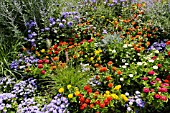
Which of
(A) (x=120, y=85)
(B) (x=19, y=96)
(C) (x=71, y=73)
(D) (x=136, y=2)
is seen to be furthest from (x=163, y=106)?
(D) (x=136, y=2)

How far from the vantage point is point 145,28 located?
15.6 ft

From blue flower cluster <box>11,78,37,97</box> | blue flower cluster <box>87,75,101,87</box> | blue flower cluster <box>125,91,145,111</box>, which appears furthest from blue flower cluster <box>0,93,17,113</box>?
blue flower cluster <box>125,91,145,111</box>

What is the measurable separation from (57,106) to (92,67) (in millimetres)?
Result: 1014

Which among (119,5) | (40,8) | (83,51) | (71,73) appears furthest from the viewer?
(119,5)

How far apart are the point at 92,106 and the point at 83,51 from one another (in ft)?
A: 4.63

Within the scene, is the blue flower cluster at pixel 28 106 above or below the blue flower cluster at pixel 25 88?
below

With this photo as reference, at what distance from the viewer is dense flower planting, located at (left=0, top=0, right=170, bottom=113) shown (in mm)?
3314

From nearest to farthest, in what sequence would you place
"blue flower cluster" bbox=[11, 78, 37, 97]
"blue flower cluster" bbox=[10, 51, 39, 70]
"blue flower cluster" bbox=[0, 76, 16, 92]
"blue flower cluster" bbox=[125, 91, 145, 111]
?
"blue flower cluster" bbox=[125, 91, 145, 111] < "blue flower cluster" bbox=[11, 78, 37, 97] < "blue flower cluster" bbox=[0, 76, 16, 92] < "blue flower cluster" bbox=[10, 51, 39, 70]

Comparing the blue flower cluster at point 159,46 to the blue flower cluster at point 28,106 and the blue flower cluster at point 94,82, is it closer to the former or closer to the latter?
the blue flower cluster at point 94,82

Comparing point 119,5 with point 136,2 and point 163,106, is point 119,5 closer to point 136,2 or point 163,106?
point 136,2

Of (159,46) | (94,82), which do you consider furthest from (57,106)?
(159,46)

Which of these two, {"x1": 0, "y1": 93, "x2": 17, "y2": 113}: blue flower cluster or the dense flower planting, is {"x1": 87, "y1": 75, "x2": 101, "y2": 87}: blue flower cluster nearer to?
the dense flower planting

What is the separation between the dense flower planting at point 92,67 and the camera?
10.9 ft

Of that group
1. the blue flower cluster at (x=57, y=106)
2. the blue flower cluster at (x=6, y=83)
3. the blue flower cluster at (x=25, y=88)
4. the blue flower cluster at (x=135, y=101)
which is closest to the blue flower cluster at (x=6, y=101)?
the blue flower cluster at (x=25, y=88)
